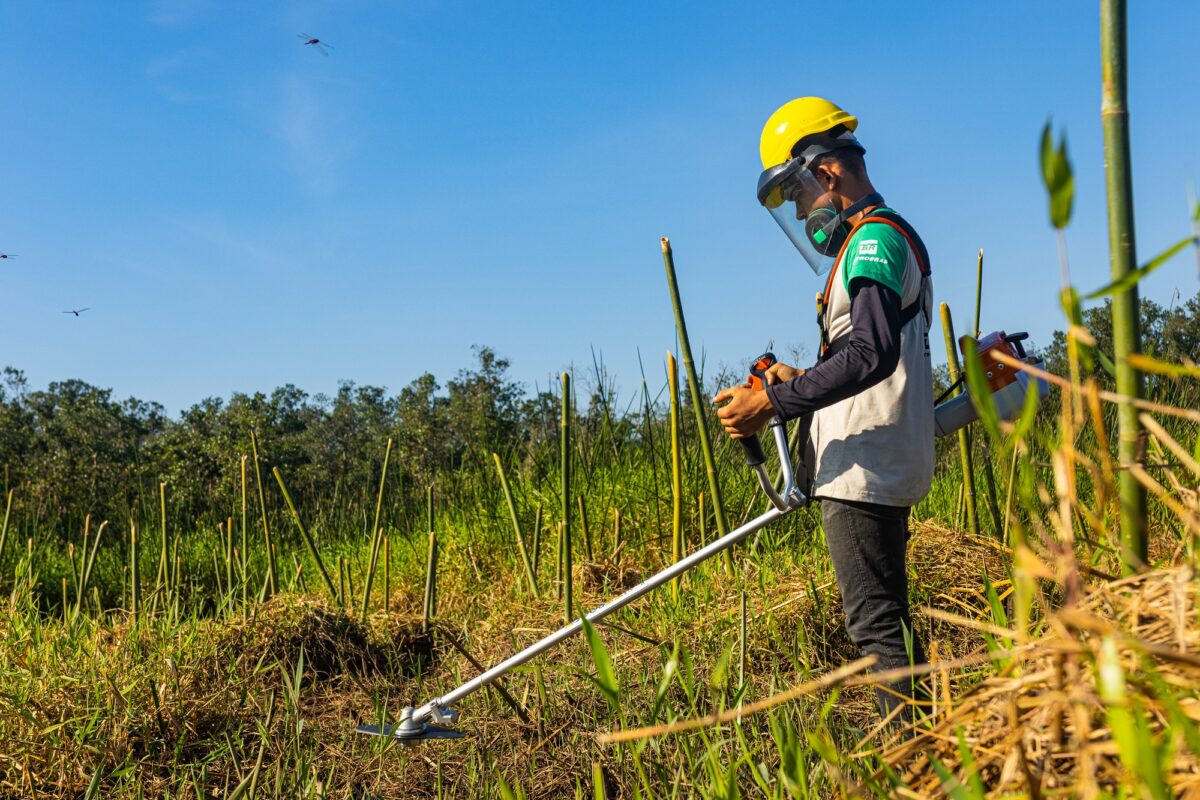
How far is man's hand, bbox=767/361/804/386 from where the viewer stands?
2.51m

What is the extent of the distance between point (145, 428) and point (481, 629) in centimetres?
2696

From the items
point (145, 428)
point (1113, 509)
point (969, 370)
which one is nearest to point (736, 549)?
point (1113, 509)

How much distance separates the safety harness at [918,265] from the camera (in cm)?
243

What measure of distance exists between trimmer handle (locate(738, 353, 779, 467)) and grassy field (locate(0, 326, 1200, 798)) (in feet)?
1.61

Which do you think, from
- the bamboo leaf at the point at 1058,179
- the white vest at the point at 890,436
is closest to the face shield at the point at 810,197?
the white vest at the point at 890,436

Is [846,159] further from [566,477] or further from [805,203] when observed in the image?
[566,477]

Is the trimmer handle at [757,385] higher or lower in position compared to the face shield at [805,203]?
lower

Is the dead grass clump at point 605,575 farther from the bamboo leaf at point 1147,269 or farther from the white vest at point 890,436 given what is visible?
the bamboo leaf at point 1147,269

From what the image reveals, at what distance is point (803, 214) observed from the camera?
9.14 ft

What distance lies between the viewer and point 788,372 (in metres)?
2.57

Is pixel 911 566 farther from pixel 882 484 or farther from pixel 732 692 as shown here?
pixel 882 484

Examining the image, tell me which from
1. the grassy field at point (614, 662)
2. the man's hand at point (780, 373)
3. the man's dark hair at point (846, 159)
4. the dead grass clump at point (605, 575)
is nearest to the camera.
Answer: the grassy field at point (614, 662)

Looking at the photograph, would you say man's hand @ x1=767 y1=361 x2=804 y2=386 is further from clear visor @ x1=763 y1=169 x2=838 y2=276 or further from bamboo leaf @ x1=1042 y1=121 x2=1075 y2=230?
bamboo leaf @ x1=1042 y1=121 x2=1075 y2=230

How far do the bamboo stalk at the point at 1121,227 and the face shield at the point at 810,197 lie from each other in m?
1.68
